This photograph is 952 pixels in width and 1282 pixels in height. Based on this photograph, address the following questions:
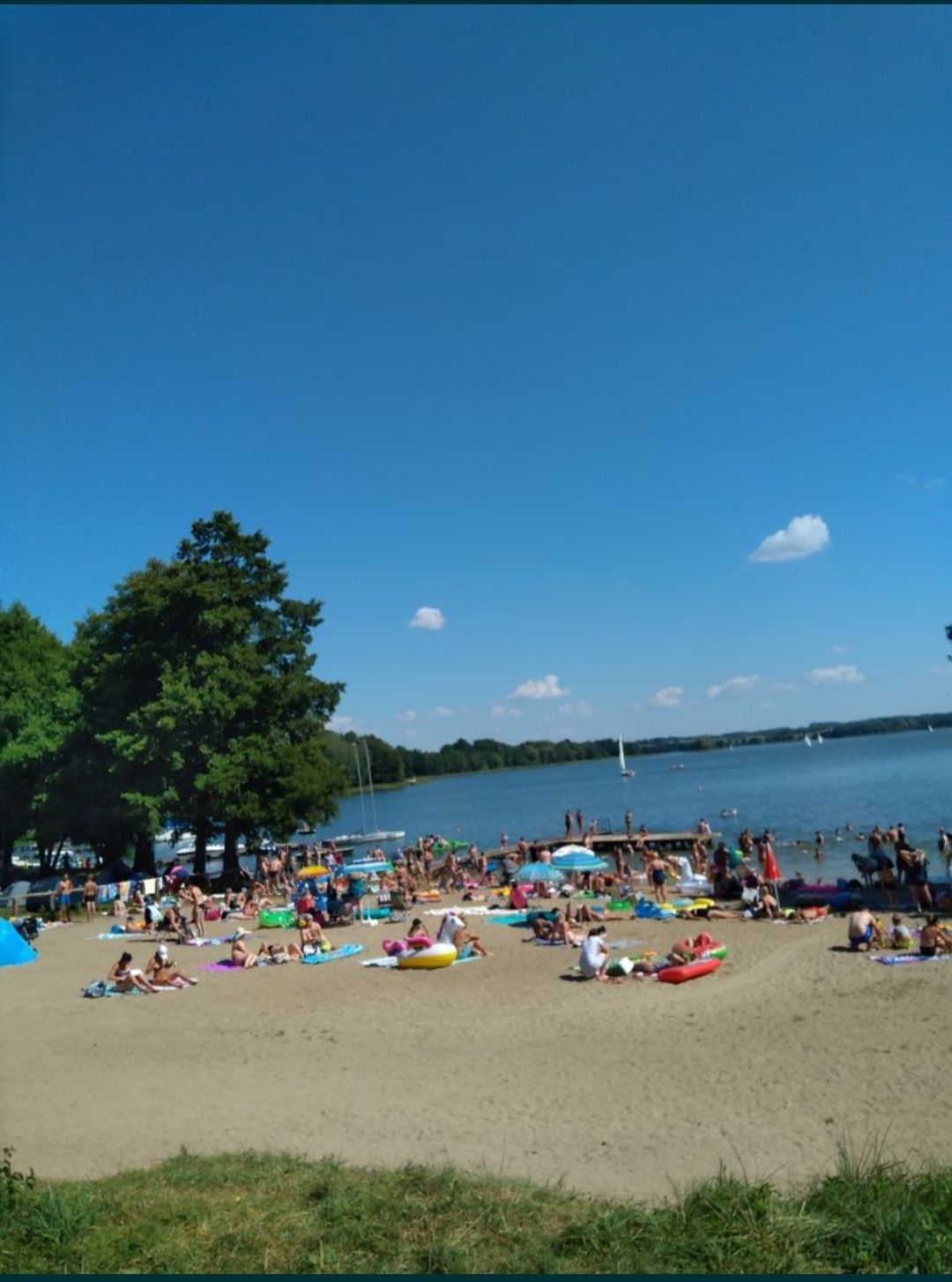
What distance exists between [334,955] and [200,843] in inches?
619

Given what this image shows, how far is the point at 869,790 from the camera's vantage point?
72.8 metres

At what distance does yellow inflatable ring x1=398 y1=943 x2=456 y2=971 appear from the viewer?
62.5 feet

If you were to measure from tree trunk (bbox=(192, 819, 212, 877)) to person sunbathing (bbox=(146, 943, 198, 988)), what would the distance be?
15293 mm

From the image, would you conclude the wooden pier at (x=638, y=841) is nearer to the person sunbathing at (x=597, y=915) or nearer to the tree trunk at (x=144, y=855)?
the tree trunk at (x=144, y=855)

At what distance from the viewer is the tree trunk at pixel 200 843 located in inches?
1342

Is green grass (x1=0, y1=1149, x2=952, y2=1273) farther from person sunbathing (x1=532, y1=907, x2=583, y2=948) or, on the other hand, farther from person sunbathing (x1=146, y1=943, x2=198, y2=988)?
person sunbathing (x1=532, y1=907, x2=583, y2=948)

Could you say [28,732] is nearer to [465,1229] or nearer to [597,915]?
[597,915]

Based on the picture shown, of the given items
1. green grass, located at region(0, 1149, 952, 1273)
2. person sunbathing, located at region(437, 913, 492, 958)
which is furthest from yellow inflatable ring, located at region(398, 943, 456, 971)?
green grass, located at region(0, 1149, 952, 1273)

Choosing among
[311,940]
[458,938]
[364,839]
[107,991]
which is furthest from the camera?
[364,839]

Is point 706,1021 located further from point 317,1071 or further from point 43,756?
point 43,756

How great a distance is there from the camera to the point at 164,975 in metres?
18.7

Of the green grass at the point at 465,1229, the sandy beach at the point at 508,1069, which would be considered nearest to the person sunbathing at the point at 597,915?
the sandy beach at the point at 508,1069

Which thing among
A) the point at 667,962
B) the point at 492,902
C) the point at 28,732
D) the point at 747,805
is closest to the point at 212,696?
the point at 28,732

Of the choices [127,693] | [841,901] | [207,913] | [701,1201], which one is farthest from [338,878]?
[701,1201]
